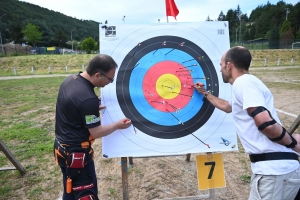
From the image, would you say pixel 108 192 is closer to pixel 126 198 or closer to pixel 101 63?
pixel 126 198

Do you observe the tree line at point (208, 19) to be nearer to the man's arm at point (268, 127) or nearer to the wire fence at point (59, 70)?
the wire fence at point (59, 70)

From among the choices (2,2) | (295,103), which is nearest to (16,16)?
(2,2)

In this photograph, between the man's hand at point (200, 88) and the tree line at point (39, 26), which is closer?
the man's hand at point (200, 88)

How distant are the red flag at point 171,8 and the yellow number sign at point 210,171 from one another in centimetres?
145

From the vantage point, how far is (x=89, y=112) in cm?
164

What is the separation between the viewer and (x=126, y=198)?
2.30 metres

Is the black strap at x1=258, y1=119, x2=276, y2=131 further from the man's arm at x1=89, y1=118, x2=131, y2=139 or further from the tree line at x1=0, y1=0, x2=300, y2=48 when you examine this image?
the tree line at x1=0, y1=0, x2=300, y2=48

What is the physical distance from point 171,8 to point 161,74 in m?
0.69

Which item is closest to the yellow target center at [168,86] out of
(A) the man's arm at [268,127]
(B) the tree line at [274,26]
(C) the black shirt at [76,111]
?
(C) the black shirt at [76,111]

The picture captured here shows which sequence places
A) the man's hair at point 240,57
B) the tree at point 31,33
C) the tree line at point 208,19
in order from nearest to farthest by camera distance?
the man's hair at point 240,57 → the tree line at point 208,19 → the tree at point 31,33

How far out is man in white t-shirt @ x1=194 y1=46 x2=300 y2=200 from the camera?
4.40 feet

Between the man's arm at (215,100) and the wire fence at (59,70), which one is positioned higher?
the wire fence at (59,70)

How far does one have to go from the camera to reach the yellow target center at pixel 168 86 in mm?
2326

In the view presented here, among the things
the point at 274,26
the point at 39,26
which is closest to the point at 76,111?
the point at 274,26
